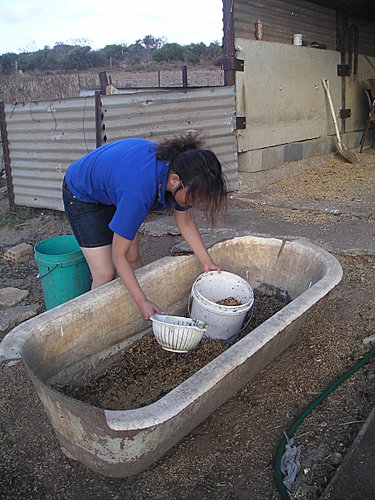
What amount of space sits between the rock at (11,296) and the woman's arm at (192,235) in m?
1.69

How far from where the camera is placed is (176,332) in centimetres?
232

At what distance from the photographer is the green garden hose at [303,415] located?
1.89m

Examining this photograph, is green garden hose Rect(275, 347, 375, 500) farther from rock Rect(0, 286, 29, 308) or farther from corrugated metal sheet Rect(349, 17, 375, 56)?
corrugated metal sheet Rect(349, 17, 375, 56)

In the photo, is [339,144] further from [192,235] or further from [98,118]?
[192,235]

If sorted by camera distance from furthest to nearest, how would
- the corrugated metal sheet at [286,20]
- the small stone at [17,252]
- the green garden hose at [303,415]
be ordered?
the corrugated metal sheet at [286,20] → the small stone at [17,252] → the green garden hose at [303,415]

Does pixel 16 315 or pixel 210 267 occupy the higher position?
pixel 210 267

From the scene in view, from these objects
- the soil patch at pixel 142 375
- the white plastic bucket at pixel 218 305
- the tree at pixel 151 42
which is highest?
the tree at pixel 151 42

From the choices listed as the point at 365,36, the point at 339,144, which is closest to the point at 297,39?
the point at 339,144

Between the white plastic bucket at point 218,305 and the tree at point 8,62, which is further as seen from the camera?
the tree at point 8,62

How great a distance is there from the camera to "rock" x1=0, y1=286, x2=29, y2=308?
3707 millimetres

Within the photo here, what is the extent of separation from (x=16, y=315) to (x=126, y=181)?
1765mm

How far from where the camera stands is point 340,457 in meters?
2.03

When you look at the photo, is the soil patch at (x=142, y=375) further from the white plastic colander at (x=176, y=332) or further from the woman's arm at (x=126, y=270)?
the woman's arm at (x=126, y=270)

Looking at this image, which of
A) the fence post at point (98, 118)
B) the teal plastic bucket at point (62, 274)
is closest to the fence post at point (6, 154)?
the fence post at point (98, 118)
